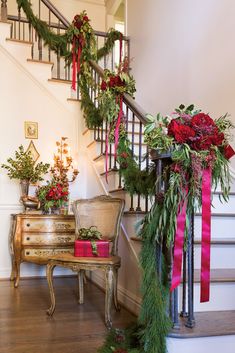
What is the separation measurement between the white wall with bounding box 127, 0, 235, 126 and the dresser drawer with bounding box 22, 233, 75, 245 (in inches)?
79.1

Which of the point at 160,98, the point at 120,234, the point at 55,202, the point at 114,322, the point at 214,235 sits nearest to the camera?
the point at 114,322

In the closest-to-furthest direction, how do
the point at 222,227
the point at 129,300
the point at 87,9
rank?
the point at 222,227
the point at 129,300
the point at 87,9

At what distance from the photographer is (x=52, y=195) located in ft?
13.3

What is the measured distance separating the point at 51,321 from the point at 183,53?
3229mm

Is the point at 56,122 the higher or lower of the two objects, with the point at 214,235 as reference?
higher

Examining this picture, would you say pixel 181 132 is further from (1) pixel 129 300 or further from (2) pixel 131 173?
(1) pixel 129 300

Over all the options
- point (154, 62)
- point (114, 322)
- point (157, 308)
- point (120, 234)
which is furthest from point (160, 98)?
point (157, 308)

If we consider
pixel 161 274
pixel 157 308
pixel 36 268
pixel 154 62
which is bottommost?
pixel 36 268

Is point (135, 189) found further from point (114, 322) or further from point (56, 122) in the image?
point (56, 122)

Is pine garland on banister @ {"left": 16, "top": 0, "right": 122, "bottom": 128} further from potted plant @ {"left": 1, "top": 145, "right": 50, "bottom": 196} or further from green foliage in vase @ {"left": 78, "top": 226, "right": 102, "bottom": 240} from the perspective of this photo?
green foliage in vase @ {"left": 78, "top": 226, "right": 102, "bottom": 240}

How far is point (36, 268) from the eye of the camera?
431 cm

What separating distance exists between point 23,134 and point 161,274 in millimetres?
3098

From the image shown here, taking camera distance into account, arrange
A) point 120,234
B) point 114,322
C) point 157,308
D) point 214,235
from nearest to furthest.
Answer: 1. point 157,308
2. point 114,322
3. point 214,235
4. point 120,234

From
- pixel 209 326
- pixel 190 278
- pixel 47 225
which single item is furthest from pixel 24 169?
pixel 209 326
